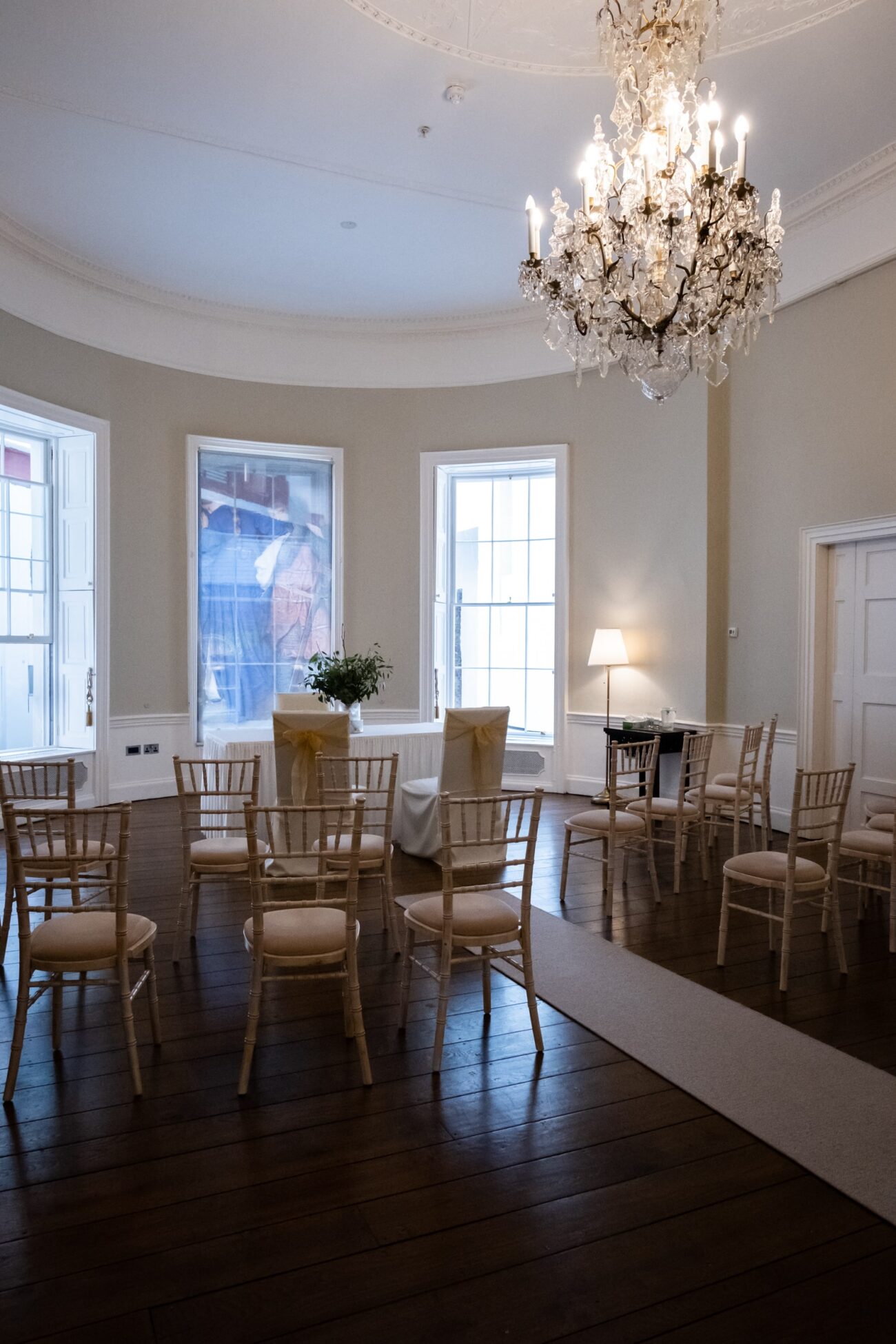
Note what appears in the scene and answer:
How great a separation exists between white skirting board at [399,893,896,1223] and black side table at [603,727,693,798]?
342 cm

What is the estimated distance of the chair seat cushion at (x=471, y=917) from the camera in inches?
132

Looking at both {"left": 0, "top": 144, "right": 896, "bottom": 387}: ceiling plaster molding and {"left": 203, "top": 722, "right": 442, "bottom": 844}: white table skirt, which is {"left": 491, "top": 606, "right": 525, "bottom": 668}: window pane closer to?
{"left": 0, "top": 144, "right": 896, "bottom": 387}: ceiling plaster molding

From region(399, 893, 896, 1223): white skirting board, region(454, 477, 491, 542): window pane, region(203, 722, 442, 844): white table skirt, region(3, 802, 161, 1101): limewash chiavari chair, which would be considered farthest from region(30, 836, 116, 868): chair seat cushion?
region(454, 477, 491, 542): window pane

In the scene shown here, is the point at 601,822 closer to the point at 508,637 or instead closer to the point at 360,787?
the point at 360,787

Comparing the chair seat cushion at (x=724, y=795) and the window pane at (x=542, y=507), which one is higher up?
the window pane at (x=542, y=507)

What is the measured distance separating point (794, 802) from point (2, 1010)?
132 inches

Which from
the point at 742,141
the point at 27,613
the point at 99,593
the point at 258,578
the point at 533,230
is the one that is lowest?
the point at 27,613

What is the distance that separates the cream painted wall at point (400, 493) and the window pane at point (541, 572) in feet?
1.05

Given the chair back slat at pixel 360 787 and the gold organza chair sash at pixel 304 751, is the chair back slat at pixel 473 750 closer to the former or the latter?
the chair back slat at pixel 360 787

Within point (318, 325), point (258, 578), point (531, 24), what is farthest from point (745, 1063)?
point (318, 325)

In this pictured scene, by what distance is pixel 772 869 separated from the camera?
420 cm

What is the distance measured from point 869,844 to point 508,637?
5.15m

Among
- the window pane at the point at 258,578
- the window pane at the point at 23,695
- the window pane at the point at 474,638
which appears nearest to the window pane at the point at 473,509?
the window pane at the point at 474,638

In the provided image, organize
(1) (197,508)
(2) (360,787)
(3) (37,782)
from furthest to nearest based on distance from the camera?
(1) (197,508)
(3) (37,782)
(2) (360,787)
